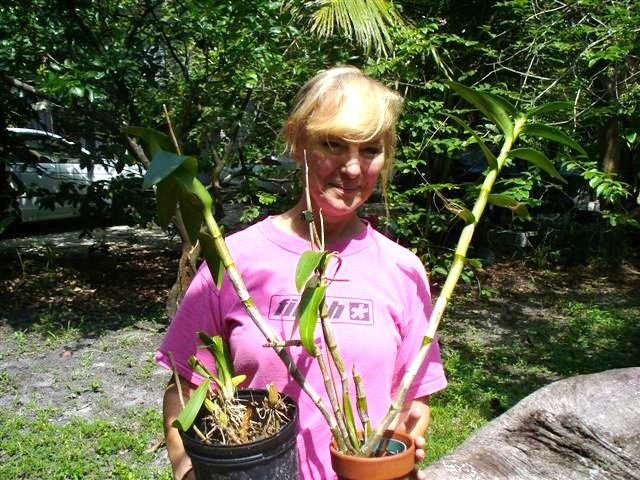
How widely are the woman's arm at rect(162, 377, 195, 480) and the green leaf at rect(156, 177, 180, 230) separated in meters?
0.46

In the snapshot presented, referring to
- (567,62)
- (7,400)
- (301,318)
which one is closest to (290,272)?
(301,318)

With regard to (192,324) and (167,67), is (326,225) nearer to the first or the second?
(192,324)

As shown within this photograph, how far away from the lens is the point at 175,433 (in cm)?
141

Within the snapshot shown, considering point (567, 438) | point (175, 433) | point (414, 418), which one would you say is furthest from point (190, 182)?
point (567, 438)

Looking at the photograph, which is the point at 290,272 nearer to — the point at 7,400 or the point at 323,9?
the point at 7,400

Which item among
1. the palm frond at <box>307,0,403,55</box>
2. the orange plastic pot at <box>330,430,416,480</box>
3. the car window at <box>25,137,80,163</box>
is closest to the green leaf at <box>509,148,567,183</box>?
the orange plastic pot at <box>330,430,416,480</box>

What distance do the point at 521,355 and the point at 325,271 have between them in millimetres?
4271

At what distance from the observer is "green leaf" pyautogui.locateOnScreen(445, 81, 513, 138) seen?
4.10ft

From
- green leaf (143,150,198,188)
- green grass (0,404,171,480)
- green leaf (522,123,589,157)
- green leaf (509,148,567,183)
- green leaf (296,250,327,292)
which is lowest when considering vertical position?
green grass (0,404,171,480)

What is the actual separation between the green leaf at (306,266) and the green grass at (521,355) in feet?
8.93

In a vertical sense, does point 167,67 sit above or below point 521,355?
above

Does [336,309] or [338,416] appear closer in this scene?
[338,416]

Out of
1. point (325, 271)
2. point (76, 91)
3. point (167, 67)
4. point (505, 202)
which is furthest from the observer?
point (167, 67)

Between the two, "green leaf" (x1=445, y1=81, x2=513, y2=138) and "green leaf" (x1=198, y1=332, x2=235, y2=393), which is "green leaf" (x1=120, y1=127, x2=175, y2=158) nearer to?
"green leaf" (x1=198, y1=332, x2=235, y2=393)
